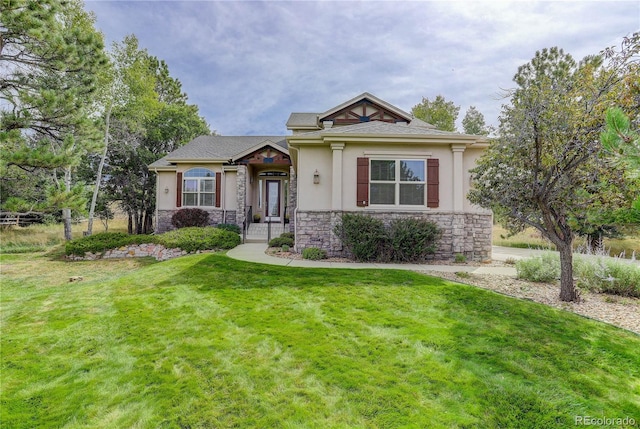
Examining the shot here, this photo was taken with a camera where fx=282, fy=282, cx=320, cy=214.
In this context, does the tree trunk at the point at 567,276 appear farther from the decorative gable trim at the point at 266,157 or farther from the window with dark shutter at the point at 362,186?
the decorative gable trim at the point at 266,157

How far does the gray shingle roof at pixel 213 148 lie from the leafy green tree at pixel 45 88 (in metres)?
7.61

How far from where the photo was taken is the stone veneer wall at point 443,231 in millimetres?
9289

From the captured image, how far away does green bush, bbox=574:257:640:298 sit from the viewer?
18.8 ft

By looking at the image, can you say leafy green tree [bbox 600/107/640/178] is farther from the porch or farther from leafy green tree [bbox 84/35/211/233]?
leafy green tree [bbox 84/35/211/233]

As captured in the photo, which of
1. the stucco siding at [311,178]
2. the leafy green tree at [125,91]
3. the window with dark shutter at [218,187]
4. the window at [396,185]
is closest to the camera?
the window at [396,185]

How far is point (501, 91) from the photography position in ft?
19.1

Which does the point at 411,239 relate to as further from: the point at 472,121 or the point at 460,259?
the point at 472,121

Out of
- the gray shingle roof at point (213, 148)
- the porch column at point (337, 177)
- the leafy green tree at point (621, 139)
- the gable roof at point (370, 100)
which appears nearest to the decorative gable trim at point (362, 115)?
the gable roof at point (370, 100)

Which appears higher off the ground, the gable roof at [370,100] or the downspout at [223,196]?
the gable roof at [370,100]

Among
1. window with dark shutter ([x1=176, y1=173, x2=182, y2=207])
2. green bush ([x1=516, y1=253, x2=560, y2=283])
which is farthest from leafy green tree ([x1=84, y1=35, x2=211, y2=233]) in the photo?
green bush ([x1=516, y1=253, x2=560, y2=283])

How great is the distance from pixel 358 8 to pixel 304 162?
4742 millimetres

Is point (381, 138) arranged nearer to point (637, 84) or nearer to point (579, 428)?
point (637, 84)

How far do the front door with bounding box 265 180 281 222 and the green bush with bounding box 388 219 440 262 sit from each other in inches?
333

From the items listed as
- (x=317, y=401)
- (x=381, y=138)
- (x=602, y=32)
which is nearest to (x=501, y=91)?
(x=602, y=32)
